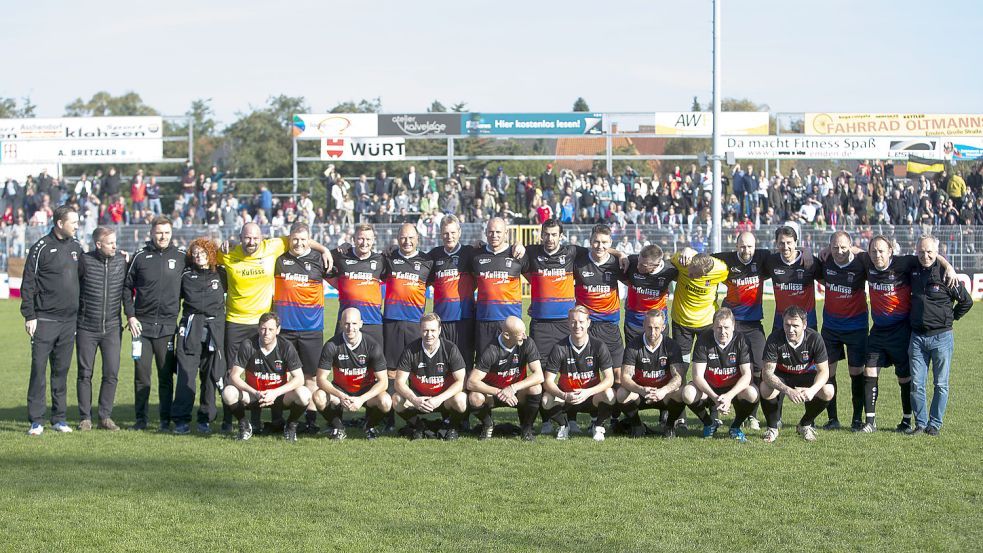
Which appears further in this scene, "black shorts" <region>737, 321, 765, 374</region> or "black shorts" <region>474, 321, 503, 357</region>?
"black shorts" <region>474, 321, 503, 357</region>

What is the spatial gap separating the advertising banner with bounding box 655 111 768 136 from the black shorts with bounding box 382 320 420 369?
80.3 feet

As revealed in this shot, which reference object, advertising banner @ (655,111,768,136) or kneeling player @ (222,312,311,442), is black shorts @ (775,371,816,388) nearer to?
kneeling player @ (222,312,311,442)

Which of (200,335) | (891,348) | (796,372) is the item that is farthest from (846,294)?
(200,335)

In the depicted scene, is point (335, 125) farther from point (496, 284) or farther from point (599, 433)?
point (599, 433)

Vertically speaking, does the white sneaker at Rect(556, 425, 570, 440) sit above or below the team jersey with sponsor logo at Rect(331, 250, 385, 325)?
below

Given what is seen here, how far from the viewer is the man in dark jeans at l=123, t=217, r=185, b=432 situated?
9.84m

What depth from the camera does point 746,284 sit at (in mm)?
10000

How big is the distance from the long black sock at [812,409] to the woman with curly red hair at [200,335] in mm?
5490

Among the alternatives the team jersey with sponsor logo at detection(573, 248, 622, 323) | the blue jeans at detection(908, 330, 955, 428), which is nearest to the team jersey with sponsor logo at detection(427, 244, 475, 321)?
the team jersey with sponsor logo at detection(573, 248, 622, 323)

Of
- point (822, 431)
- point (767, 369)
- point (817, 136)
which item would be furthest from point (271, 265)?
point (817, 136)

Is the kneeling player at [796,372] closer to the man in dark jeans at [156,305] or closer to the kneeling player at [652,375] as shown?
the kneeling player at [652,375]

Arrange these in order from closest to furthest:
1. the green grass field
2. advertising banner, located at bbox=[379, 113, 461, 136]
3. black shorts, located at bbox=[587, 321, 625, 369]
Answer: the green grass field < black shorts, located at bbox=[587, 321, 625, 369] < advertising banner, located at bbox=[379, 113, 461, 136]

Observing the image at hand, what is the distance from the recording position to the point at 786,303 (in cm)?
1000

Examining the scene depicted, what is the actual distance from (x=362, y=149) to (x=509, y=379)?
24558 mm
